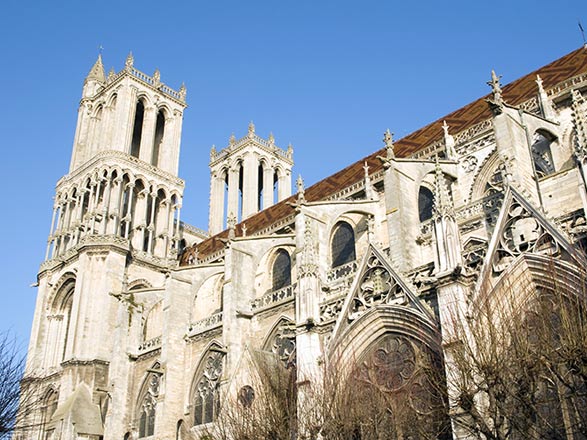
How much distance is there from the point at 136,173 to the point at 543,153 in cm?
1832

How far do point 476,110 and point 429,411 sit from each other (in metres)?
13.7

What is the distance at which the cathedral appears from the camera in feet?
39.1

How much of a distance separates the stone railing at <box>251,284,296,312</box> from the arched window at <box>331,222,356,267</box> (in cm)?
206

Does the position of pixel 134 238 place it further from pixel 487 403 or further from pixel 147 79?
pixel 487 403

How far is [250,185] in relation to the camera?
36.2 meters

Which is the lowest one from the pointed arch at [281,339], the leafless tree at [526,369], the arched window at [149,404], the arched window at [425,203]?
the leafless tree at [526,369]

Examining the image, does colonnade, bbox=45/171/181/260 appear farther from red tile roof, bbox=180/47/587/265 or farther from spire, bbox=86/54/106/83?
spire, bbox=86/54/106/83

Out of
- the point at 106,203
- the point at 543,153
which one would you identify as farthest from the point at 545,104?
the point at 106,203

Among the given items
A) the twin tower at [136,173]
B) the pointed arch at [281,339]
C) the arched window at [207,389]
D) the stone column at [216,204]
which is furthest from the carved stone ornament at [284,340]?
the stone column at [216,204]

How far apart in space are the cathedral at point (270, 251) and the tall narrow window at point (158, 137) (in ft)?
0.58

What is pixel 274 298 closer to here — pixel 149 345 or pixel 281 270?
pixel 281 270

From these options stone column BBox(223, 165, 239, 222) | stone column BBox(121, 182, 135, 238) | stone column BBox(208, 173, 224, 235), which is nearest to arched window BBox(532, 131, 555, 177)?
stone column BBox(121, 182, 135, 238)

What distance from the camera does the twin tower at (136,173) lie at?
29.6 m

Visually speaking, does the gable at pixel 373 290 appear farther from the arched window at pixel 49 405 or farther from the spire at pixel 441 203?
the arched window at pixel 49 405
